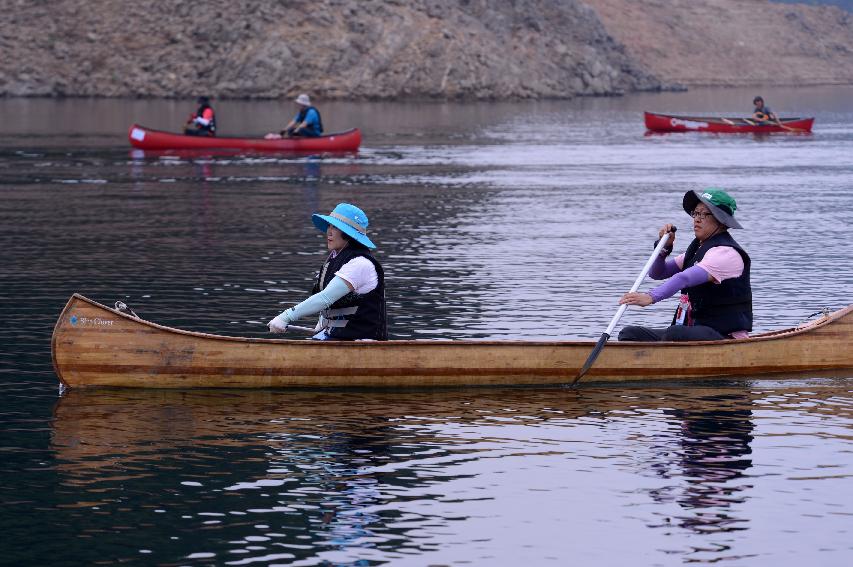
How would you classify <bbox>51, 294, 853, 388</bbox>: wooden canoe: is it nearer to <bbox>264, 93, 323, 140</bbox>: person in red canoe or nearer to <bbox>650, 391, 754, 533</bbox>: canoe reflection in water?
<bbox>650, 391, 754, 533</bbox>: canoe reflection in water

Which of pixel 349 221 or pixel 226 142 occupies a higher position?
pixel 226 142

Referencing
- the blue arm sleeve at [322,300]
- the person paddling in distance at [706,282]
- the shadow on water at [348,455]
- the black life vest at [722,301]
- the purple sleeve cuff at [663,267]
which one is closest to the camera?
the shadow on water at [348,455]

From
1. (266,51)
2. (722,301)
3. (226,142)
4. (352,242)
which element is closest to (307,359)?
(352,242)

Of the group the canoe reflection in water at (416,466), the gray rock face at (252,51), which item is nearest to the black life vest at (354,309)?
the canoe reflection in water at (416,466)

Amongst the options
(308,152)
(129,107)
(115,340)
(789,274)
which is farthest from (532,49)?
(115,340)

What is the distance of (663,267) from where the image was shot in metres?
15.6

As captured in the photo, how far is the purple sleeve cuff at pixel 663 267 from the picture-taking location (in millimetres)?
15539

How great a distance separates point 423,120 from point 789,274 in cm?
5346

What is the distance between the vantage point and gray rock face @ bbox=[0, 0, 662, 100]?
98312 millimetres

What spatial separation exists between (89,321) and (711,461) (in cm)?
593

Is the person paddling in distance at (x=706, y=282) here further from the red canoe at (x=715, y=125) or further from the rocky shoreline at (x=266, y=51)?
the rocky shoreline at (x=266, y=51)

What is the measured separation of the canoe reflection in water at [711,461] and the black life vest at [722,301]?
0.89m

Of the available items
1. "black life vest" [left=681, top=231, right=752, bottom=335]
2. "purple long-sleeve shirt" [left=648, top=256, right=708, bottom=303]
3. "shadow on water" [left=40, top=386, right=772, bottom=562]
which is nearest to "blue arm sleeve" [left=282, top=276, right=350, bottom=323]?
"shadow on water" [left=40, top=386, right=772, bottom=562]

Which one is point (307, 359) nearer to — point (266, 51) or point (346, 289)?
point (346, 289)
